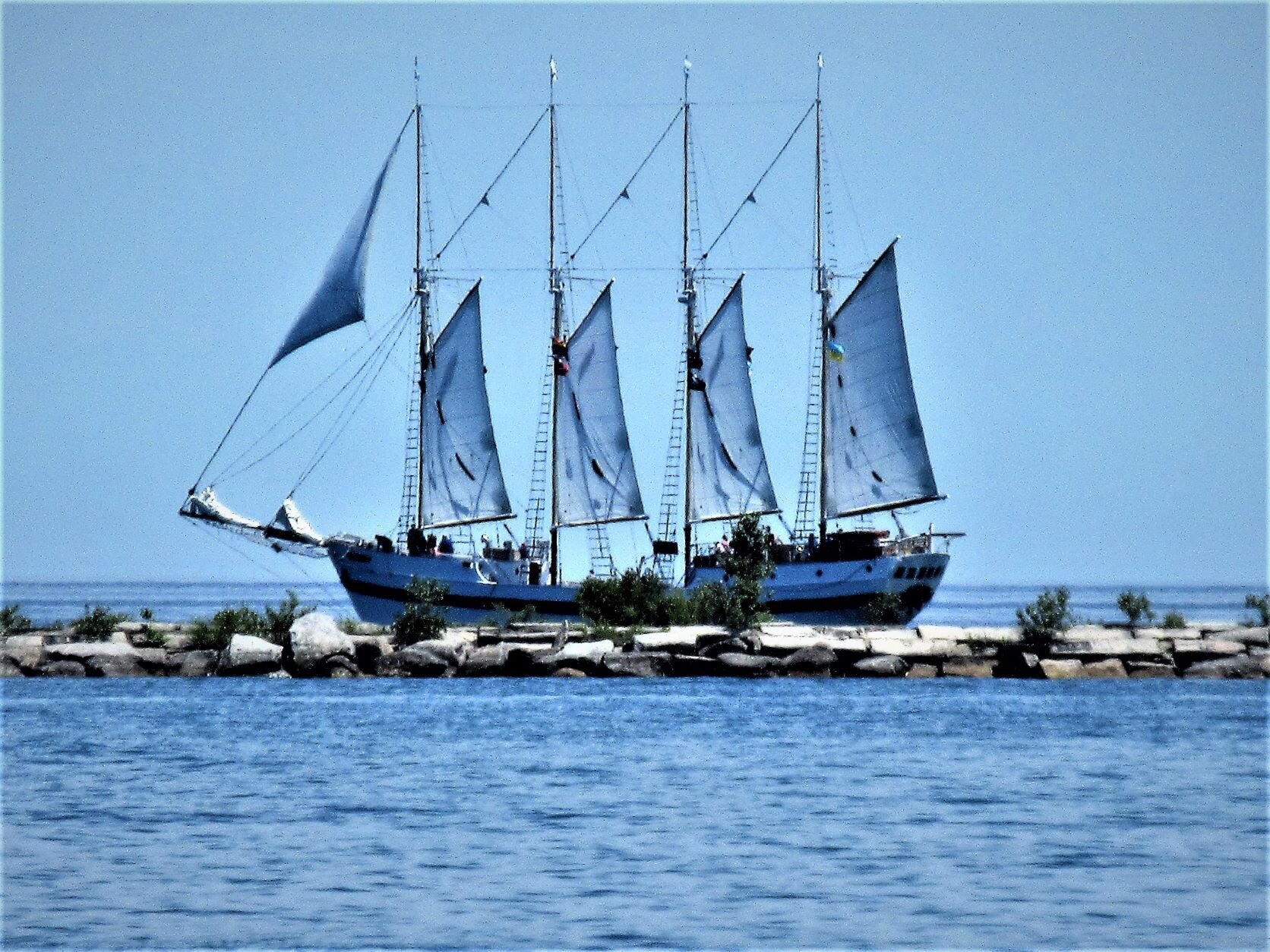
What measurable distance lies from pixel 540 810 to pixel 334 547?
1515 inches

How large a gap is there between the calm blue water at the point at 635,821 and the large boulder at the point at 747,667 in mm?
5189

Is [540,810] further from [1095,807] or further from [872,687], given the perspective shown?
[872,687]

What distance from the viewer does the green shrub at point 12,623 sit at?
48312mm

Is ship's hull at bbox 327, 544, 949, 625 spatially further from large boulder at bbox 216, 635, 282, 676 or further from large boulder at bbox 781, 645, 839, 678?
large boulder at bbox 216, 635, 282, 676

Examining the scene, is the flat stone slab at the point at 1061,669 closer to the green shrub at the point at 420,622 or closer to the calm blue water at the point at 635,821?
the calm blue water at the point at 635,821

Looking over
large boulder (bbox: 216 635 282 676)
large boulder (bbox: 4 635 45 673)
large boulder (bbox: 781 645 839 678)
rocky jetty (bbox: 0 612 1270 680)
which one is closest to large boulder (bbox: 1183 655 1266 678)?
rocky jetty (bbox: 0 612 1270 680)

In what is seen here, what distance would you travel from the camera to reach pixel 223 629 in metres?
45.6

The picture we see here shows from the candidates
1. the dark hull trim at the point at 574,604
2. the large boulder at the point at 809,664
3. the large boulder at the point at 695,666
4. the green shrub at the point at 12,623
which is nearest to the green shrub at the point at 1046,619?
the large boulder at the point at 809,664

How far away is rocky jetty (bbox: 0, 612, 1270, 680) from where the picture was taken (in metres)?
43.8

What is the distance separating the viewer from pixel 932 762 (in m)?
29.2

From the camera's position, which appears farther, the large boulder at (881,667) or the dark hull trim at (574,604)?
the dark hull trim at (574,604)

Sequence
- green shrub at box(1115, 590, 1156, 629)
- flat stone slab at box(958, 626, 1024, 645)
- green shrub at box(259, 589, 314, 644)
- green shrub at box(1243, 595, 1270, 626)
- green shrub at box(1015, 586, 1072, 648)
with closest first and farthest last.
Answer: green shrub at box(1015, 586, 1072, 648) < flat stone slab at box(958, 626, 1024, 645) < green shrub at box(259, 589, 314, 644) < green shrub at box(1243, 595, 1270, 626) < green shrub at box(1115, 590, 1156, 629)

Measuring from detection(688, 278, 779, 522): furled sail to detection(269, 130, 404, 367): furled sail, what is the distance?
11.1 metres

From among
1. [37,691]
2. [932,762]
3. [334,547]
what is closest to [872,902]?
[932,762]
